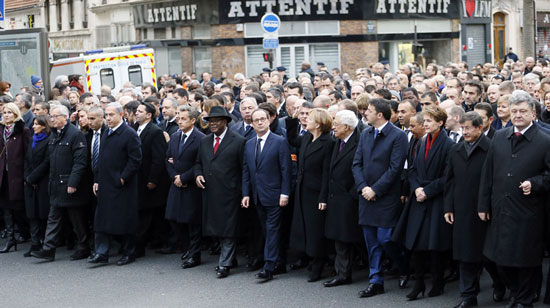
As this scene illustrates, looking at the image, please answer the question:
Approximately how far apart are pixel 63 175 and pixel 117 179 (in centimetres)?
85

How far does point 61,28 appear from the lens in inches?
2024

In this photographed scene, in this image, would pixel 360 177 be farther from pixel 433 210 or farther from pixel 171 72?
pixel 171 72

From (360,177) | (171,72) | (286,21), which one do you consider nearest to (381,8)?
(286,21)

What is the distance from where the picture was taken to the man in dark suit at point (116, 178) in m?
11.6

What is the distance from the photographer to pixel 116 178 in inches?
455

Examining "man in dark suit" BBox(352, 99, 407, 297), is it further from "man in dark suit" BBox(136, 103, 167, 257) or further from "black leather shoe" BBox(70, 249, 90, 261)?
"black leather shoe" BBox(70, 249, 90, 261)

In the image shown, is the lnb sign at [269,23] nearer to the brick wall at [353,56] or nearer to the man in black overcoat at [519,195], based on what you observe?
the brick wall at [353,56]

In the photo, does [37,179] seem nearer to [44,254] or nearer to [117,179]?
[44,254]

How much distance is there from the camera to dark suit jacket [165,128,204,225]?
454 inches

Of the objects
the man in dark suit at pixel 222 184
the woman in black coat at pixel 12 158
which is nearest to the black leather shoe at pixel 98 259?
the man in dark suit at pixel 222 184

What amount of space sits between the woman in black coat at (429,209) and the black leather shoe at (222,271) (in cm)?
237

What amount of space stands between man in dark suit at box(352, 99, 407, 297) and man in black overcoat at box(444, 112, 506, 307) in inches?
30.9

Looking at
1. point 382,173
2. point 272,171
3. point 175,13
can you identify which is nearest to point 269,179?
point 272,171

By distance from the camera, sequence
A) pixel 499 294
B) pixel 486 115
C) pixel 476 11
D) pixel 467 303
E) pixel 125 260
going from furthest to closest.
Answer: pixel 476 11
pixel 125 260
pixel 486 115
pixel 499 294
pixel 467 303
